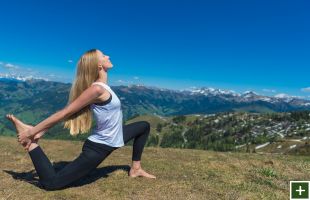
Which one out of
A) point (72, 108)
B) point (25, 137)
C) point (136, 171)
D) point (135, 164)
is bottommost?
point (136, 171)

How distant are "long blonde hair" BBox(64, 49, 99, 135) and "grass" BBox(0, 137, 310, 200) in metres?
2.53

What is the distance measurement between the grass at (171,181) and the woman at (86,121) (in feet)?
2.57

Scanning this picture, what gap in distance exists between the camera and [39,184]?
548 inches

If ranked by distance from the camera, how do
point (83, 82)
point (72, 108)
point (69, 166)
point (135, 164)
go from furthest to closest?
point (135, 164) → point (69, 166) → point (83, 82) → point (72, 108)

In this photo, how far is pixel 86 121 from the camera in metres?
13.1

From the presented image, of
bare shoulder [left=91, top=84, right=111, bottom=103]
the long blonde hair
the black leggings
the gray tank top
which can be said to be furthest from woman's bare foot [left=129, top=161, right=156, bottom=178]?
bare shoulder [left=91, top=84, right=111, bottom=103]

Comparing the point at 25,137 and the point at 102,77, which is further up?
the point at 102,77

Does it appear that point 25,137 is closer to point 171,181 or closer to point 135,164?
point 135,164

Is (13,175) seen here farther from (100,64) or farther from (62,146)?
(62,146)

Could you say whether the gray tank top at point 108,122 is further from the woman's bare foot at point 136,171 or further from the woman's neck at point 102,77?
the woman's bare foot at point 136,171

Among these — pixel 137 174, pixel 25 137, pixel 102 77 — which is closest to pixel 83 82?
pixel 102 77

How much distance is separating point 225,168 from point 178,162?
2.93 metres

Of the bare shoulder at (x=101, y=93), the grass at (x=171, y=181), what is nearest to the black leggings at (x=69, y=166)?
the grass at (x=171, y=181)

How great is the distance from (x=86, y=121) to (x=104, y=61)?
225 centimetres
